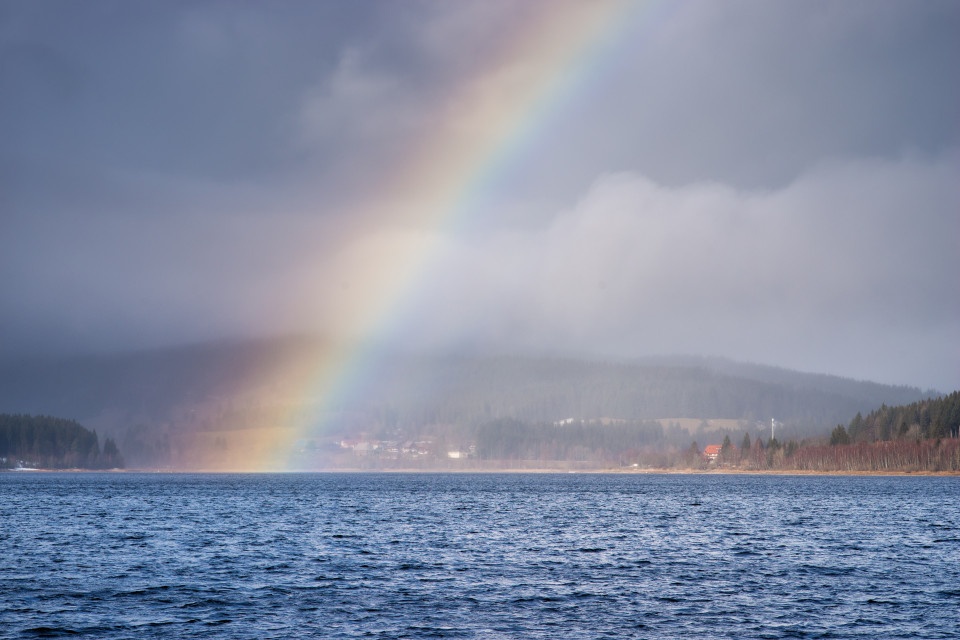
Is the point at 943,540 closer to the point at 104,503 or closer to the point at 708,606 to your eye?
the point at 708,606

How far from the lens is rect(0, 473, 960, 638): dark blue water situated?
146 ft

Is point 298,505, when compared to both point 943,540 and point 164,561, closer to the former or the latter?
point 164,561

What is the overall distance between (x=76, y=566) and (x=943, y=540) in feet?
253

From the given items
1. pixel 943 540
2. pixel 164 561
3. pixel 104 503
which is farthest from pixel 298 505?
pixel 943 540

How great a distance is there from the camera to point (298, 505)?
158 m

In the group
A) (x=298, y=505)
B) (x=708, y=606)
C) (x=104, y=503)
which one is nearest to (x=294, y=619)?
(x=708, y=606)

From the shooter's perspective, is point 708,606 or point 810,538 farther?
point 810,538

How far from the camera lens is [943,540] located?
8744cm

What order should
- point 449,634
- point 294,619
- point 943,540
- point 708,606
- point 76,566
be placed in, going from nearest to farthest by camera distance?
point 449,634
point 294,619
point 708,606
point 76,566
point 943,540

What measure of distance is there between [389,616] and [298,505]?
11520 centimetres

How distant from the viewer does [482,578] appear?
59.8 meters

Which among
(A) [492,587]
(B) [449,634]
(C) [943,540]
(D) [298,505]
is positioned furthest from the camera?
(D) [298,505]

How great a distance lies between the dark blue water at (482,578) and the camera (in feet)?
146

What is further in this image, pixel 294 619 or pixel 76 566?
pixel 76 566
